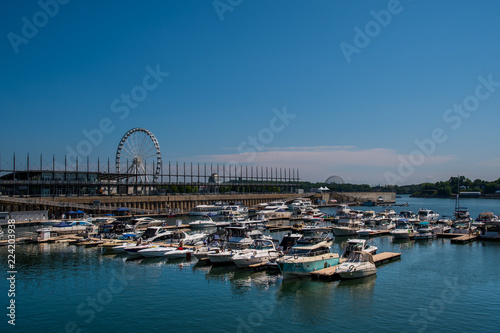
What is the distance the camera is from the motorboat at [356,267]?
113 feet

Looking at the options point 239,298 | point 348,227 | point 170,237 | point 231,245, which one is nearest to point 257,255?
point 231,245

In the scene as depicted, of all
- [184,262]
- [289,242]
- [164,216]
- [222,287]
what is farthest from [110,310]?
[164,216]

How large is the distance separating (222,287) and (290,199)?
115939 mm

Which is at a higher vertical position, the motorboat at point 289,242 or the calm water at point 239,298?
the motorboat at point 289,242

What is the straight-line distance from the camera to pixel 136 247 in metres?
45.6

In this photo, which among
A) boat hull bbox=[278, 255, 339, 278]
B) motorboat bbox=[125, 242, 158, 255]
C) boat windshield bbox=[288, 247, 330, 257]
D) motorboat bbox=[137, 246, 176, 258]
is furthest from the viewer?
motorboat bbox=[125, 242, 158, 255]

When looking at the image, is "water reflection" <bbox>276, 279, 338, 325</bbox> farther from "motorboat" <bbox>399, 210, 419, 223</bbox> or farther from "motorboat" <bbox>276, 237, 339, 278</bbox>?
"motorboat" <bbox>399, 210, 419, 223</bbox>

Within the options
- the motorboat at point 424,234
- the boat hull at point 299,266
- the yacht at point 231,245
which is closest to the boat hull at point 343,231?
the motorboat at point 424,234

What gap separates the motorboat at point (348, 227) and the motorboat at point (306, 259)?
25877 mm

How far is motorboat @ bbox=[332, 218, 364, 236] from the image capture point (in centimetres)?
6506

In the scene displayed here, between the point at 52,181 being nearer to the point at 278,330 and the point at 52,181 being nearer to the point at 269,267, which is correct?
the point at 269,267

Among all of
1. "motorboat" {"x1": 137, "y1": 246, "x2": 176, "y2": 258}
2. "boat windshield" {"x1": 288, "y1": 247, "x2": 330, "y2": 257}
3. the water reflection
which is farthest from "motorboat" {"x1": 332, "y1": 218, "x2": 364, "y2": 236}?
the water reflection

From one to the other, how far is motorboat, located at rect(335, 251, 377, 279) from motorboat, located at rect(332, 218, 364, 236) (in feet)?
91.6

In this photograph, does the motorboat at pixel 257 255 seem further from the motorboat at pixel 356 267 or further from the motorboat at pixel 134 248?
the motorboat at pixel 134 248
